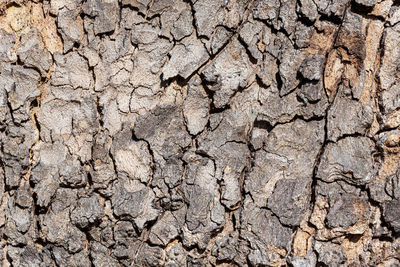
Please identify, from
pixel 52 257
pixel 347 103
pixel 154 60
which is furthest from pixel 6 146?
pixel 347 103

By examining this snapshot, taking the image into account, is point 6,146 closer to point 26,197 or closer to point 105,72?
point 26,197

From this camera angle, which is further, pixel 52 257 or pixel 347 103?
pixel 52 257

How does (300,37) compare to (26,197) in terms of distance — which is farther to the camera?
(26,197)

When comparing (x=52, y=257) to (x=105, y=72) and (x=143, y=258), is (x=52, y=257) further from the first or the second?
(x=105, y=72)

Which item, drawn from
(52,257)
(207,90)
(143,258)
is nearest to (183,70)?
(207,90)

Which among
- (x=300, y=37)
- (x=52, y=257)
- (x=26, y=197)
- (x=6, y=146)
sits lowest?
(x=52, y=257)

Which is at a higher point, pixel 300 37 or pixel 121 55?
pixel 300 37
